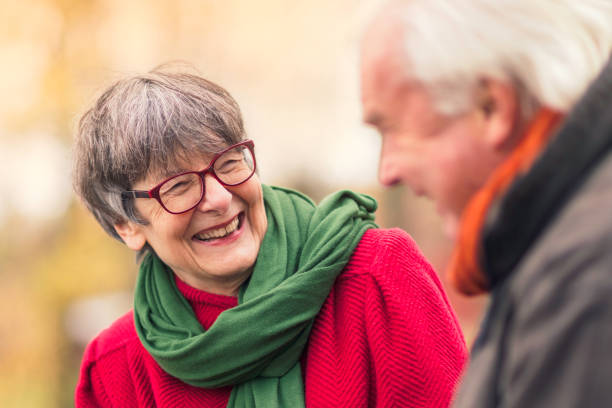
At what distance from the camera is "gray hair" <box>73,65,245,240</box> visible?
2.12 meters

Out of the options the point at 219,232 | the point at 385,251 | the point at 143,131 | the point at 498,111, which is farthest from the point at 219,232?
the point at 498,111

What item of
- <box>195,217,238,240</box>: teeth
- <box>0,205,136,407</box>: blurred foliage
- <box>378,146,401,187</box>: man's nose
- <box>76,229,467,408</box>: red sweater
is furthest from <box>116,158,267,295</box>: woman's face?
<box>0,205,136,407</box>: blurred foliage

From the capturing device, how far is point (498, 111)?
3.96ft

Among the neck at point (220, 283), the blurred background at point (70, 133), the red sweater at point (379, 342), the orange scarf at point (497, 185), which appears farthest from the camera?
the blurred background at point (70, 133)

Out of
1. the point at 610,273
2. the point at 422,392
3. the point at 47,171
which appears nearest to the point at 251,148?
the point at 422,392

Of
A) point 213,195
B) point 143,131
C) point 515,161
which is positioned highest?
point 515,161

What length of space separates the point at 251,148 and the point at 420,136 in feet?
3.36

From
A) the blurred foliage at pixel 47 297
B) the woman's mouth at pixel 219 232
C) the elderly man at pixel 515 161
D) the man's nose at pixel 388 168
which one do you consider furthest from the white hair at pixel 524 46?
the blurred foliage at pixel 47 297

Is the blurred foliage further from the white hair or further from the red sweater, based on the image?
the white hair

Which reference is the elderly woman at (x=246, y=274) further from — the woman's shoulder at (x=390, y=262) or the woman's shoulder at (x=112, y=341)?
the woman's shoulder at (x=112, y=341)

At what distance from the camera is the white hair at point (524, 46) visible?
1163 mm

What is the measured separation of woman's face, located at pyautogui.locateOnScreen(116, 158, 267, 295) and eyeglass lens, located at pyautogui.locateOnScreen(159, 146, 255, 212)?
0.02 m

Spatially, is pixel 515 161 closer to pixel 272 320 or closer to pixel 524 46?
pixel 524 46

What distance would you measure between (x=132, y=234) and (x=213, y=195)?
15.9 inches
